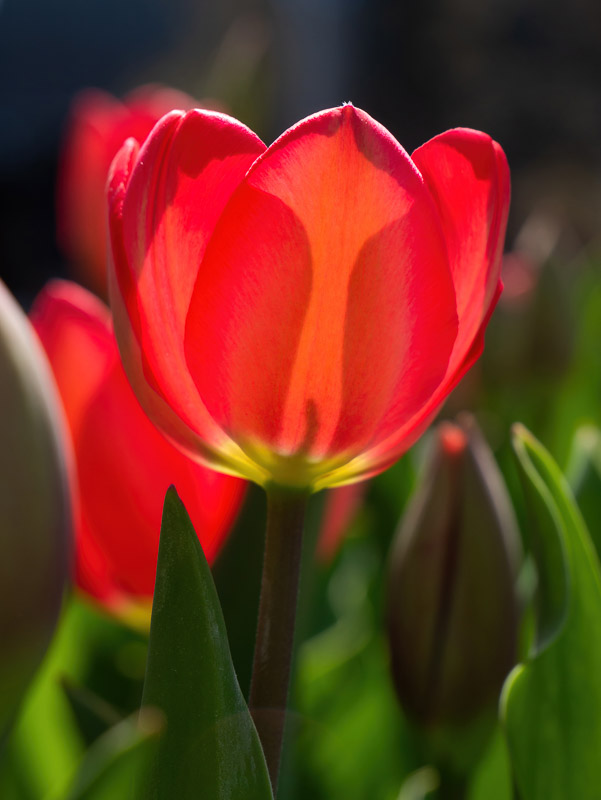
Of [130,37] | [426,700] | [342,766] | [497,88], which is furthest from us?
[130,37]

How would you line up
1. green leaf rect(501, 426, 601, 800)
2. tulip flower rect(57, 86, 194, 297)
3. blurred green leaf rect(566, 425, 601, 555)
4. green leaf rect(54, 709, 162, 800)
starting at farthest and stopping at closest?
tulip flower rect(57, 86, 194, 297), blurred green leaf rect(566, 425, 601, 555), green leaf rect(501, 426, 601, 800), green leaf rect(54, 709, 162, 800)

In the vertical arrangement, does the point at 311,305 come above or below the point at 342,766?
above

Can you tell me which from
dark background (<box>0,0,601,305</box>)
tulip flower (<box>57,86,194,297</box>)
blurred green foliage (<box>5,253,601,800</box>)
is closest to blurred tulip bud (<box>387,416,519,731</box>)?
blurred green foliage (<box>5,253,601,800</box>)

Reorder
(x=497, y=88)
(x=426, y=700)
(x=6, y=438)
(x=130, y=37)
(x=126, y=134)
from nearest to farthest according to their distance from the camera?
(x=6, y=438) → (x=426, y=700) → (x=126, y=134) → (x=497, y=88) → (x=130, y=37)

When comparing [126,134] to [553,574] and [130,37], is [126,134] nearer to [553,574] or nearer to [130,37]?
[553,574]

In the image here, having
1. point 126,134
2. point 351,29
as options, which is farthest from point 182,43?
point 126,134

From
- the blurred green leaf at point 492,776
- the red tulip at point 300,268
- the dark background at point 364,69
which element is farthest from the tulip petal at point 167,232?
the dark background at point 364,69

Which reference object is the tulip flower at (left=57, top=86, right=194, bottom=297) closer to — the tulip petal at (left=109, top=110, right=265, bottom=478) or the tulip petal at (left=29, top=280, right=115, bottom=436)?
the tulip petal at (left=29, top=280, right=115, bottom=436)
